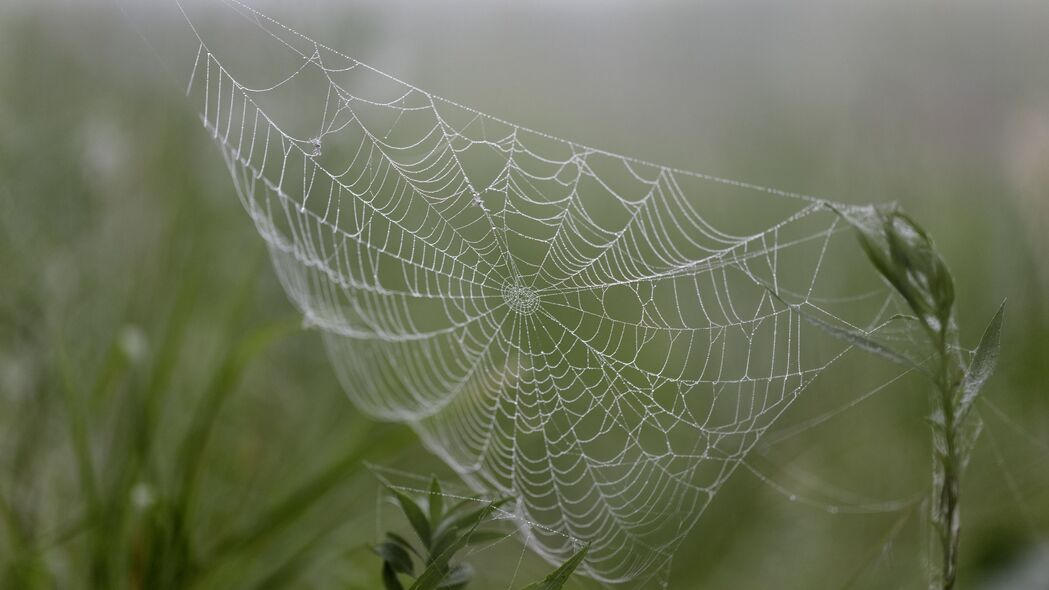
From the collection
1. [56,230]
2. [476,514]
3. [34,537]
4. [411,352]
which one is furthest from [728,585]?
[56,230]

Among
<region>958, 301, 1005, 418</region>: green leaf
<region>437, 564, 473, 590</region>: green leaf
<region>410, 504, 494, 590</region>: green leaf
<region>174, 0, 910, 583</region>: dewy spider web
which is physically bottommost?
<region>437, 564, 473, 590</region>: green leaf

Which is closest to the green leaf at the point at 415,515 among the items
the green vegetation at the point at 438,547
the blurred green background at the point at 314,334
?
the green vegetation at the point at 438,547

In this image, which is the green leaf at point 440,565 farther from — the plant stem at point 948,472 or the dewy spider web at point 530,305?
the dewy spider web at point 530,305

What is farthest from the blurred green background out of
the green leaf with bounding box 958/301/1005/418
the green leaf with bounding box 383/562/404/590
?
the green leaf with bounding box 958/301/1005/418

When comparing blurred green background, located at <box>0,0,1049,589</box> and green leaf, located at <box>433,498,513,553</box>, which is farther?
blurred green background, located at <box>0,0,1049,589</box>

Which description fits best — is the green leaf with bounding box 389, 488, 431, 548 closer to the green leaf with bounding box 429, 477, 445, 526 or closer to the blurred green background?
the green leaf with bounding box 429, 477, 445, 526

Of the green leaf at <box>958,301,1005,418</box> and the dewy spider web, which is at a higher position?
the dewy spider web

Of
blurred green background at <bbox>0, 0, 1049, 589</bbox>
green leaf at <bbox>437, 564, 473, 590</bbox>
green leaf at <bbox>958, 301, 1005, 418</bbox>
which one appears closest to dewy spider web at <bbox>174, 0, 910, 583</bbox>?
blurred green background at <bbox>0, 0, 1049, 589</bbox>
